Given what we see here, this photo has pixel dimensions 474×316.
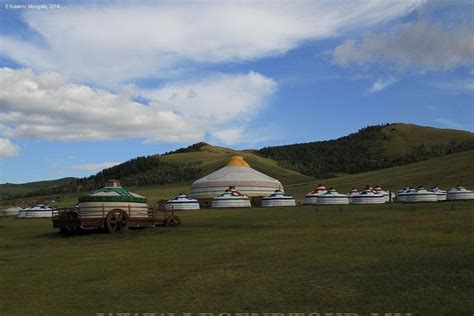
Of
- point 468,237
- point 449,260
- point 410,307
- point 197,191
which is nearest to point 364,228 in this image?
point 468,237

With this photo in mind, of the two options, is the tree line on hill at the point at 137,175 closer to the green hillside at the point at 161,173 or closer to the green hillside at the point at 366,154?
the green hillside at the point at 161,173

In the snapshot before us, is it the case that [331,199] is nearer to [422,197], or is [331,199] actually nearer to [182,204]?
[422,197]

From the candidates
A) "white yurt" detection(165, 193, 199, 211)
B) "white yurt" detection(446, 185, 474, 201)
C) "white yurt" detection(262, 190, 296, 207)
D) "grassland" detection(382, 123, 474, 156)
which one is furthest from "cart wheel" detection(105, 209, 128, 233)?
"grassland" detection(382, 123, 474, 156)

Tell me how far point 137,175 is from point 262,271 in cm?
15232

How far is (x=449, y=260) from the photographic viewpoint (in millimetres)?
16047

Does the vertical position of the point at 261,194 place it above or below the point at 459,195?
above

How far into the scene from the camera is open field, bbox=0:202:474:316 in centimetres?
1291

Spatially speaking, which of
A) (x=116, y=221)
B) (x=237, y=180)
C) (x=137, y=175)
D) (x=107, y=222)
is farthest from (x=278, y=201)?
(x=137, y=175)

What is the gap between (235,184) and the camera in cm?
6738

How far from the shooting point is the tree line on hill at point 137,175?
506 feet

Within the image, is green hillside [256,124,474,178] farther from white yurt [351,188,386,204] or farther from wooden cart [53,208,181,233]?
wooden cart [53,208,181,233]

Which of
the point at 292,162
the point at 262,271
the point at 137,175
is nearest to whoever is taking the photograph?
the point at 262,271

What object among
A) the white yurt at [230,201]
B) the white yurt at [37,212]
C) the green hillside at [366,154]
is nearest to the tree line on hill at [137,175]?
the green hillside at [366,154]

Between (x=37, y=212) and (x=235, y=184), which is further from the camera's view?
(x=235, y=184)
